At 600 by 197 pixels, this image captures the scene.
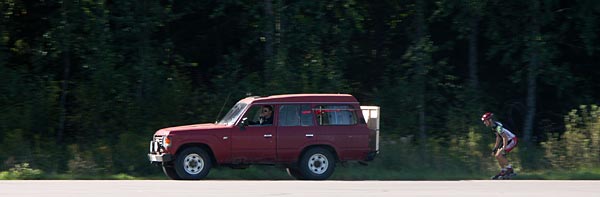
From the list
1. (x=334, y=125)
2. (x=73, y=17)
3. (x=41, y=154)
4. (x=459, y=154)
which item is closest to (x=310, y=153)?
(x=334, y=125)

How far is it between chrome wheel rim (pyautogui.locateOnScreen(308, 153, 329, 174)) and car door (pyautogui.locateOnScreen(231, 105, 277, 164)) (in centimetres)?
80

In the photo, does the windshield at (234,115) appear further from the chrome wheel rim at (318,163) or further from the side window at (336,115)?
the chrome wheel rim at (318,163)

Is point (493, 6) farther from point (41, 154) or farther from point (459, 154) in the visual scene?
point (41, 154)

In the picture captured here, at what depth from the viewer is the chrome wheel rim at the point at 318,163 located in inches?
797

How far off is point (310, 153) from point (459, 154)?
464 centimetres

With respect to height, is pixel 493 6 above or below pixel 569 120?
above

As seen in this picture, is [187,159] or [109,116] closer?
[187,159]

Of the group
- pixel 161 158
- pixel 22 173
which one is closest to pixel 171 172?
pixel 161 158

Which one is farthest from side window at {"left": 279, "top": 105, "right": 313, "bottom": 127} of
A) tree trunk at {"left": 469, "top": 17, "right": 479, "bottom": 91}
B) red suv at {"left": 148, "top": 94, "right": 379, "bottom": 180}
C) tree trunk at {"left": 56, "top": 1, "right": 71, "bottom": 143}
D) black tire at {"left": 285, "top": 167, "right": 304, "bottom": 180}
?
tree trunk at {"left": 469, "top": 17, "right": 479, "bottom": 91}

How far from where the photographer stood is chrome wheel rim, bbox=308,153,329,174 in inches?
797

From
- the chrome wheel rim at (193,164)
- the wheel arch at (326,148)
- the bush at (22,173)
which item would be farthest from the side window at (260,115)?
the bush at (22,173)

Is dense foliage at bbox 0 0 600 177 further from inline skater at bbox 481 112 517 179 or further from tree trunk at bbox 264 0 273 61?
inline skater at bbox 481 112 517 179

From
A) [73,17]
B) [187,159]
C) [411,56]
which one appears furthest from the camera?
[411,56]

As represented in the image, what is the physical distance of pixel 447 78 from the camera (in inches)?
1109
